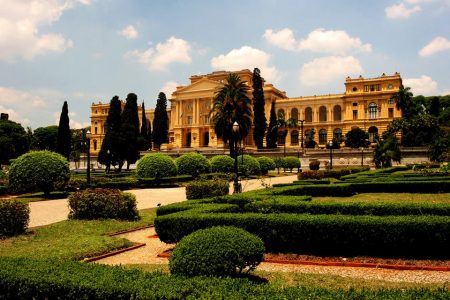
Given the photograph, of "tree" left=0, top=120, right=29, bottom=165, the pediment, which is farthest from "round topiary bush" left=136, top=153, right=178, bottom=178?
the pediment

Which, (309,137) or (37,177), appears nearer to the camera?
(37,177)

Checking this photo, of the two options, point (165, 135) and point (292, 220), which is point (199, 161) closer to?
point (292, 220)

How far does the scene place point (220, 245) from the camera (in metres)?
6.42

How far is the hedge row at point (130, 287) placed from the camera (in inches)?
181

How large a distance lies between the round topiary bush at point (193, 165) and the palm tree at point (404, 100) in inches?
1740

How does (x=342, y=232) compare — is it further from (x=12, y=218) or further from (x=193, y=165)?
(x=193, y=165)

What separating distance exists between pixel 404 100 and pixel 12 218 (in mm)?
68545

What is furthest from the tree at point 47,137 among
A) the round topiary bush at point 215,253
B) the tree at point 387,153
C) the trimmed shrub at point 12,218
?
the round topiary bush at point 215,253

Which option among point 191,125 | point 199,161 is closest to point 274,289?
point 199,161

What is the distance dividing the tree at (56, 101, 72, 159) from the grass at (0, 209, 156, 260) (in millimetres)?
43530

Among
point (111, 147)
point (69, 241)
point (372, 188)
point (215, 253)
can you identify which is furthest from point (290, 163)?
point (215, 253)

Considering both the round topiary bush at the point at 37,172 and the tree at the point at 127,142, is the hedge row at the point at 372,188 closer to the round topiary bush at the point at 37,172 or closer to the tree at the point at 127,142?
the round topiary bush at the point at 37,172

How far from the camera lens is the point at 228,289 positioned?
4855mm

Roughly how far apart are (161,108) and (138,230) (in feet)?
218
